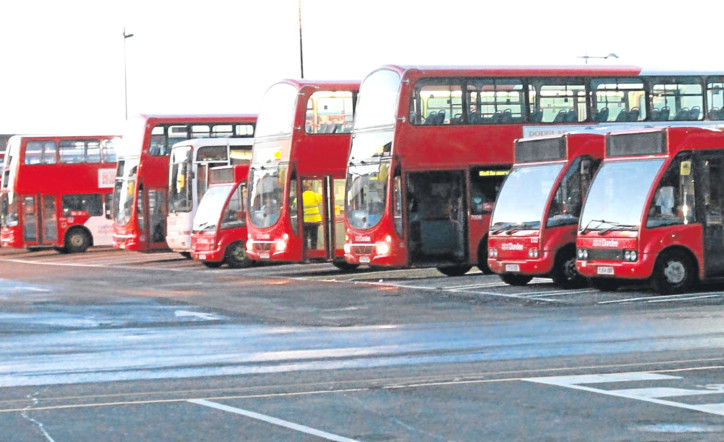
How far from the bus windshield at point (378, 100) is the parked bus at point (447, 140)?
20mm

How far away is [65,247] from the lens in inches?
2103

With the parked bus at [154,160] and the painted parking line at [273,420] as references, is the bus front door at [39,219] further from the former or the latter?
the painted parking line at [273,420]

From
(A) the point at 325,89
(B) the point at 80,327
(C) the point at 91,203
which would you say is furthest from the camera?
(C) the point at 91,203

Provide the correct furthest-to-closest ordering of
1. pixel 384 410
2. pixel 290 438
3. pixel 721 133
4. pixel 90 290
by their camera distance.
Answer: pixel 90 290
pixel 721 133
pixel 384 410
pixel 290 438

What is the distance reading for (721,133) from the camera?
23.8 m

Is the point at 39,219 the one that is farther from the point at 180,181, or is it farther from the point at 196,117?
the point at 180,181

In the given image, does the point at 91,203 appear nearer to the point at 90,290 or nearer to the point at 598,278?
the point at 90,290

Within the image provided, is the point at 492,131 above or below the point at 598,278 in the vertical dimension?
above

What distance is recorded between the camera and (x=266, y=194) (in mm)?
34969

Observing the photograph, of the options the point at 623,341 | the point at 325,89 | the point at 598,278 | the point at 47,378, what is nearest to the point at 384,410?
the point at 47,378

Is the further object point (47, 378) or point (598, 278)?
point (598, 278)

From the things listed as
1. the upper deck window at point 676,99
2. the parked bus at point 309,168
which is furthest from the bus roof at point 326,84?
the upper deck window at point 676,99

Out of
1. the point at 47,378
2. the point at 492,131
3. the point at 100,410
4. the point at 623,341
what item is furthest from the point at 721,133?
the point at 100,410

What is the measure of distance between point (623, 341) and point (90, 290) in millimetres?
15995
